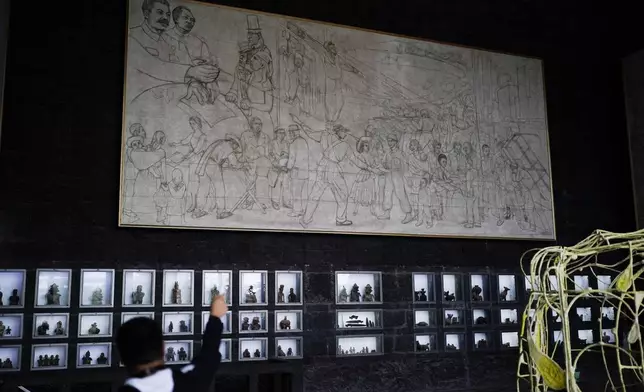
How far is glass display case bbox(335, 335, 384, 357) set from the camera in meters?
9.70

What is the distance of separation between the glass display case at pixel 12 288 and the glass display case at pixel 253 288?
9.42ft

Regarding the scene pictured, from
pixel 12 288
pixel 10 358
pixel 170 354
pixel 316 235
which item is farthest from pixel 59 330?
pixel 316 235

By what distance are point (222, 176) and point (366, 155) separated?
2.44 meters

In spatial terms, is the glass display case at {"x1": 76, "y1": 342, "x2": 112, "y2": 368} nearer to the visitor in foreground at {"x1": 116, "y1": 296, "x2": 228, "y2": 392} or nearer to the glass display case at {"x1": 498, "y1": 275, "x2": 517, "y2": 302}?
the visitor in foreground at {"x1": 116, "y1": 296, "x2": 228, "y2": 392}

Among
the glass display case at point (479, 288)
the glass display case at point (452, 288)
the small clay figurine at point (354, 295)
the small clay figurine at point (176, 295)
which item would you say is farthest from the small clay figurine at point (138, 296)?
the glass display case at point (479, 288)

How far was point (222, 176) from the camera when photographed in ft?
30.5

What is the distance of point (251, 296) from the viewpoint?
9242 millimetres

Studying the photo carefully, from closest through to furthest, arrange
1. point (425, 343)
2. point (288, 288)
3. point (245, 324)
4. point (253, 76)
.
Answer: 1. point (245, 324)
2. point (288, 288)
3. point (253, 76)
4. point (425, 343)

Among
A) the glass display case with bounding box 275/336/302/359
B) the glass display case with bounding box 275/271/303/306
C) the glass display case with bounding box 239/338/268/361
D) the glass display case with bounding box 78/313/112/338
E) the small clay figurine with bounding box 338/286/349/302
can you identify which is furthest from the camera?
the small clay figurine with bounding box 338/286/349/302

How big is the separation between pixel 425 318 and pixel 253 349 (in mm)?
2986

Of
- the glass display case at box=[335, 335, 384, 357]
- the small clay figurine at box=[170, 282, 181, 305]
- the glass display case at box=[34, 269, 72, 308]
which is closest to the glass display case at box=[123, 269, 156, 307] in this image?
the small clay figurine at box=[170, 282, 181, 305]

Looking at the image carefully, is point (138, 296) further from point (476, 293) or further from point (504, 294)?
point (504, 294)

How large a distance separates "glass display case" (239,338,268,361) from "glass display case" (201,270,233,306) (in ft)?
2.07

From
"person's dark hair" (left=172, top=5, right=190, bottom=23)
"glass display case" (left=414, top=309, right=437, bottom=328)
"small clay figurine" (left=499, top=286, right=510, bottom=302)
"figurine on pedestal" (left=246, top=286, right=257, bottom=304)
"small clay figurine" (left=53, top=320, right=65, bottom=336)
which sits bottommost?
"glass display case" (left=414, top=309, right=437, bottom=328)
